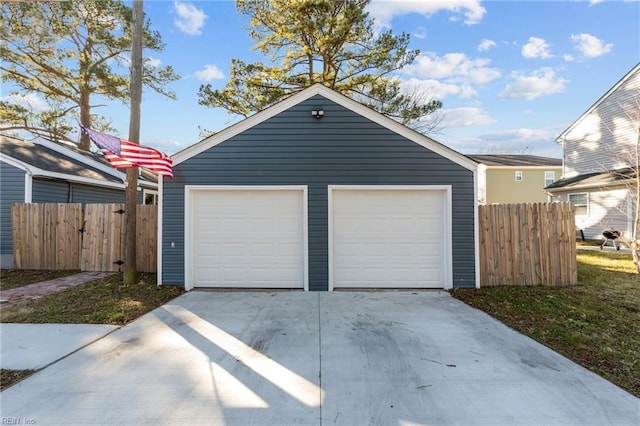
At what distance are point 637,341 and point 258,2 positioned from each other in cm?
1517

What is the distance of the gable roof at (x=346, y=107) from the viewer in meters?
6.58

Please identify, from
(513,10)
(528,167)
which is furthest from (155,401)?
(528,167)

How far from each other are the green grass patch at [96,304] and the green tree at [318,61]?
30.6 feet

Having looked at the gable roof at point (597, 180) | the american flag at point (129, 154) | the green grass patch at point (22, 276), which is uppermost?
the gable roof at point (597, 180)

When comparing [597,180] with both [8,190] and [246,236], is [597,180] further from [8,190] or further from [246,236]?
[8,190]

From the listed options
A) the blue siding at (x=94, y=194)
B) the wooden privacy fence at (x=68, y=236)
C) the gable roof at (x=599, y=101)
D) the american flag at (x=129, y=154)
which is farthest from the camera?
the gable roof at (x=599, y=101)

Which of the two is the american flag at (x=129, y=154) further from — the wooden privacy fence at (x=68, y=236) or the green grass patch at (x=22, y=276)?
the green grass patch at (x=22, y=276)

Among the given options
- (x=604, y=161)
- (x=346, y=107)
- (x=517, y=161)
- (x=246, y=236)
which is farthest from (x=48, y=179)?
(x=517, y=161)

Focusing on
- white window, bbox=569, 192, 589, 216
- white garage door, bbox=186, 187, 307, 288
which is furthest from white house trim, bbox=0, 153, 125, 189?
white window, bbox=569, 192, 589, 216

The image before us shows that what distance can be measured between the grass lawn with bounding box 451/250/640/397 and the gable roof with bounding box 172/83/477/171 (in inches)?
110

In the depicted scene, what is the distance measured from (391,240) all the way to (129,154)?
5519mm

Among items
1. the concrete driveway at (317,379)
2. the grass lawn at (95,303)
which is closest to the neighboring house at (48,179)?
the grass lawn at (95,303)

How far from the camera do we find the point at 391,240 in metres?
6.68

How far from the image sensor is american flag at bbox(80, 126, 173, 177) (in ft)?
18.6
